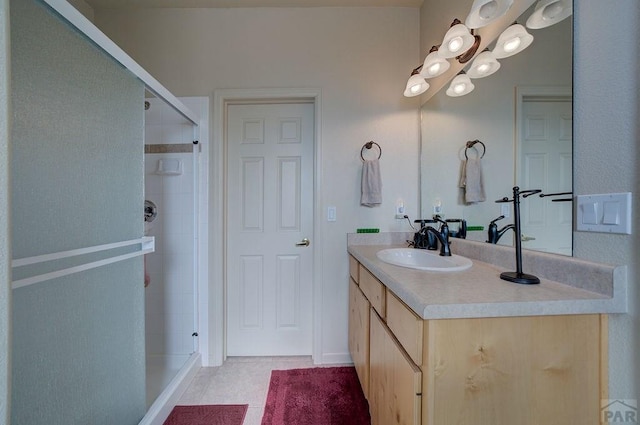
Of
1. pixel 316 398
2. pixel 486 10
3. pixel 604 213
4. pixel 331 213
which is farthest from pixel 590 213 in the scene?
pixel 316 398

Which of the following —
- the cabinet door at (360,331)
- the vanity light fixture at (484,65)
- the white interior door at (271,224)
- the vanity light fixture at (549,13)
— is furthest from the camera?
the white interior door at (271,224)

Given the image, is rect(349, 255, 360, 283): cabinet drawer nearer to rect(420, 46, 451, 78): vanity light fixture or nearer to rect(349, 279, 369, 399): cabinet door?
rect(349, 279, 369, 399): cabinet door

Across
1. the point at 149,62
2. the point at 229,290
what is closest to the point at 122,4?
the point at 149,62

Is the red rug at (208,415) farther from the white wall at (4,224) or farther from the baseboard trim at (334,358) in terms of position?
the white wall at (4,224)

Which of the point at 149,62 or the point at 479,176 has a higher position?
the point at 149,62

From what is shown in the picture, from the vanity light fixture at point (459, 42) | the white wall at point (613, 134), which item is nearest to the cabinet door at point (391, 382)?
the white wall at point (613, 134)

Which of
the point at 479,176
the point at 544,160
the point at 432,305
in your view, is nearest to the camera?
the point at 432,305

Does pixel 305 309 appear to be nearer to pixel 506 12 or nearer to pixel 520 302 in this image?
pixel 520 302

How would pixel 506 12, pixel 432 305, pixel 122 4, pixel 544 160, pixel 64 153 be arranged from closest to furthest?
pixel 432 305
pixel 64 153
pixel 544 160
pixel 506 12
pixel 122 4

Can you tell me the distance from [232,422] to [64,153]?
1.48m

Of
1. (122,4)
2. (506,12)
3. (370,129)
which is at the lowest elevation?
(370,129)

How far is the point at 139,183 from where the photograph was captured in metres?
1.09

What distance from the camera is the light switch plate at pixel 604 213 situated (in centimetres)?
65

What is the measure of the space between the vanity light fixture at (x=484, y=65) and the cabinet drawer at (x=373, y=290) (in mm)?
1163
